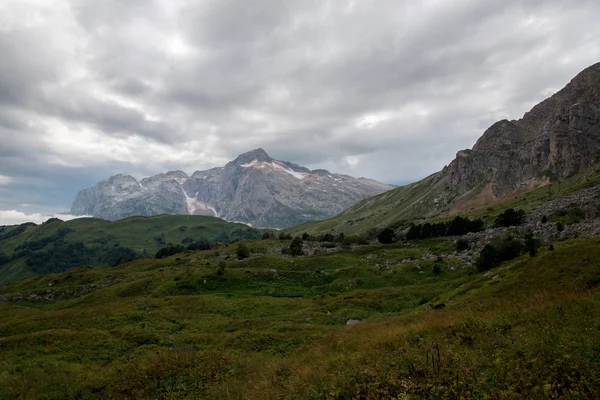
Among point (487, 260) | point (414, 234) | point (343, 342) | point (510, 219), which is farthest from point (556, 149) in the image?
point (343, 342)

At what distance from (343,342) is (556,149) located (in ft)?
576

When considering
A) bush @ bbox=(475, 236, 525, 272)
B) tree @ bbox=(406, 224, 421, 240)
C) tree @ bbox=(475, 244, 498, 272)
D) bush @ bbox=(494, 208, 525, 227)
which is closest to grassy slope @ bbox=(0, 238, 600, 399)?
tree @ bbox=(475, 244, 498, 272)

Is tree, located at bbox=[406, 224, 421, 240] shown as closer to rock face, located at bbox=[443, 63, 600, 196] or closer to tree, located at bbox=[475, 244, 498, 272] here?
tree, located at bbox=[475, 244, 498, 272]

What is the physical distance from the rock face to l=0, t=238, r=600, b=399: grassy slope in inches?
5348

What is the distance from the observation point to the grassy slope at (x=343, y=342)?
10578 mm

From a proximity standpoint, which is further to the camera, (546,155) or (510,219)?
(546,155)

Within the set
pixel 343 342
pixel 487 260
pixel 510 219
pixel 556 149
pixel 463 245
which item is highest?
pixel 556 149

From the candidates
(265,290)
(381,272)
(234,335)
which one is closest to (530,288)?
(234,335)

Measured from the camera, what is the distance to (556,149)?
147625 millimetres

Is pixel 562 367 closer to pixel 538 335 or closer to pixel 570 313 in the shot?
pixel 538 335

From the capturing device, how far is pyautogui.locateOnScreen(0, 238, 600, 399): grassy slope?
34.7 feet

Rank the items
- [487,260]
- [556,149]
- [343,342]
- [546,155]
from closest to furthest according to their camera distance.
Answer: [343,342] → [487,260] → [556,149] → [546,155]

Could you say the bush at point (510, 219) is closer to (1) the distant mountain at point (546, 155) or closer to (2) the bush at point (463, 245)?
(2) the bush at point (463, 245)

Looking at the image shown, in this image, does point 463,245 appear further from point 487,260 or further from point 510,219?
point 510,219
